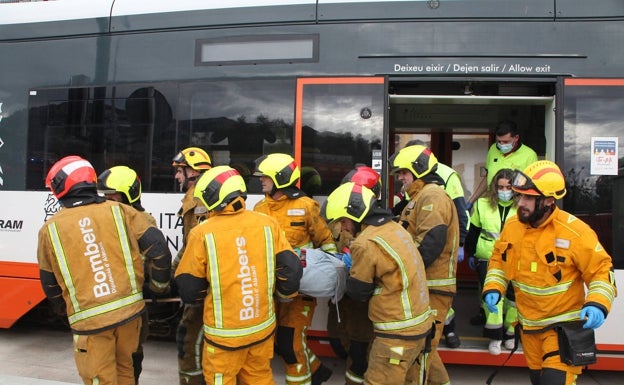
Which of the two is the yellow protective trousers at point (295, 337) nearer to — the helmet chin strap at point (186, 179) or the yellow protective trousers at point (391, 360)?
the yellow protective trousers at point (391, 360)

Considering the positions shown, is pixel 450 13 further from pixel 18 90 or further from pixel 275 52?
pixel 18 90

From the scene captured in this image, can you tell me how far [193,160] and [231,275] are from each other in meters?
1.58

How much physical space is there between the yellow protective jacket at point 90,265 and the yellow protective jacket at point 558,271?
238cm

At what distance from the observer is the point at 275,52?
13.5 feet

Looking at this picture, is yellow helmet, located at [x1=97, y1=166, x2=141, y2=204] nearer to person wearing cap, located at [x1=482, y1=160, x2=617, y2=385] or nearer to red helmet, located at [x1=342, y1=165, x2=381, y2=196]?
red helmet, located at [x1=342, y1=165, x2=381, y2=196]

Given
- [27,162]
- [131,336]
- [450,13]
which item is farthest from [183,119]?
[450,13]

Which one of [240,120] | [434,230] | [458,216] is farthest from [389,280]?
[240,120]

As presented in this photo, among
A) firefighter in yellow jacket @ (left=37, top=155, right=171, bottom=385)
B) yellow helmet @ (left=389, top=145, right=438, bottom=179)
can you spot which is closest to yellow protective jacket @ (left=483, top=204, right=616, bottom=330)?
yellow helmet @ (left=389, top=145, right=438, bottom=179)

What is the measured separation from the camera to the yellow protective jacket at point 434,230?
3301 millimetres

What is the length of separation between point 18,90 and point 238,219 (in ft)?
10.7

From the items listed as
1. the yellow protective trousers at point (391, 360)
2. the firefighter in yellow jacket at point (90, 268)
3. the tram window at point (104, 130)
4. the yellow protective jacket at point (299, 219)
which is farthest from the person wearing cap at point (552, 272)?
the tram window at point (104, 130)

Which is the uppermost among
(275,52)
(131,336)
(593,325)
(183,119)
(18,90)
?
(275,52)

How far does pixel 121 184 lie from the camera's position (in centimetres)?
355

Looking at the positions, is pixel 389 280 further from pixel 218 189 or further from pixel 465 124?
pixel 465 124
